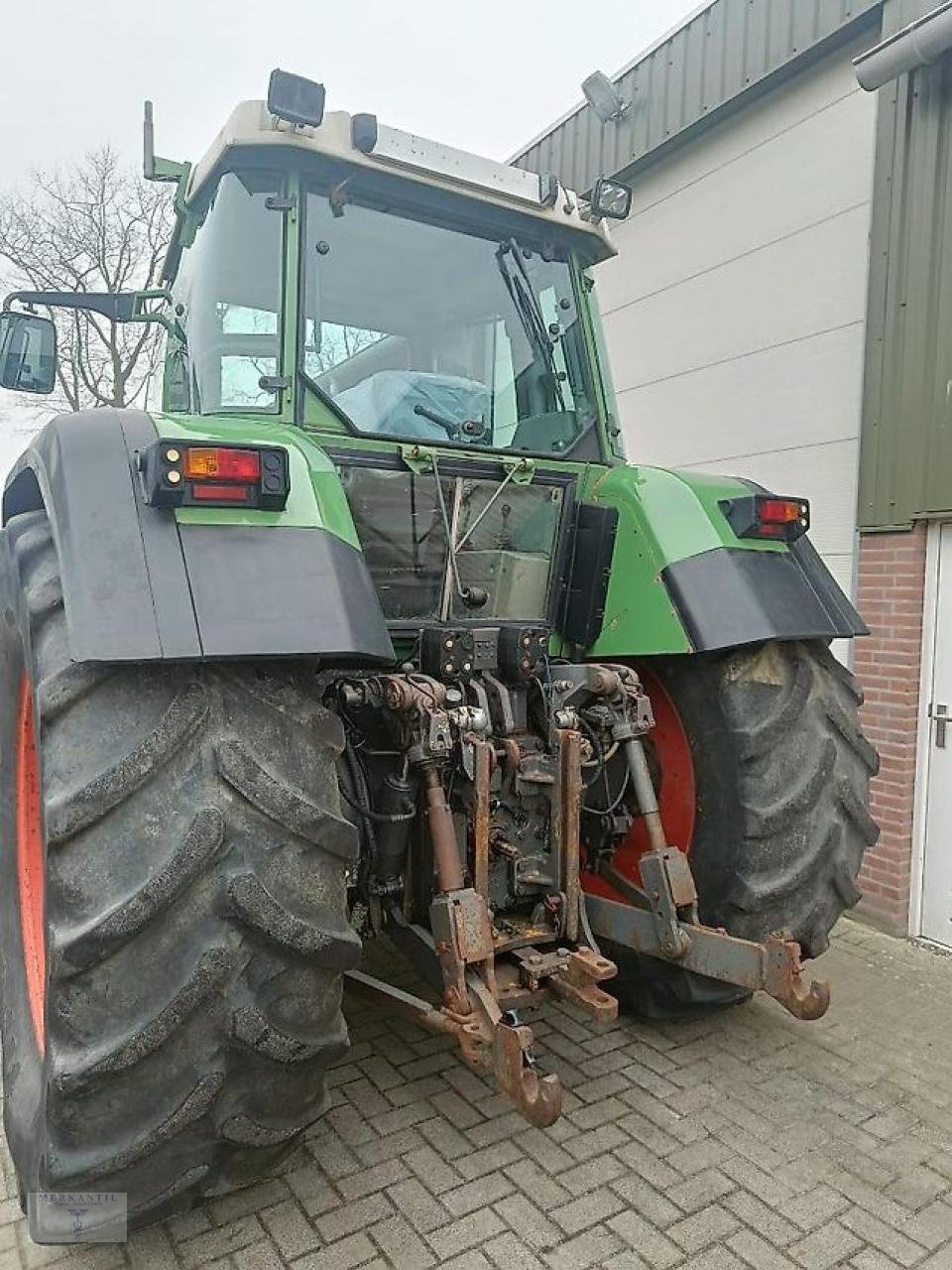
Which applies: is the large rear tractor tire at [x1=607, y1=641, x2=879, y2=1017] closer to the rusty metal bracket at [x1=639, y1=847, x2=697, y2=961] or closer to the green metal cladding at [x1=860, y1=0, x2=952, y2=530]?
the rusty metal bracket at [x1=639, y1=847, x2=697, y2=961]

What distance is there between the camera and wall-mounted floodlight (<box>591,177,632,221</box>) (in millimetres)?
3285

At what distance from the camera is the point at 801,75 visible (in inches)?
193

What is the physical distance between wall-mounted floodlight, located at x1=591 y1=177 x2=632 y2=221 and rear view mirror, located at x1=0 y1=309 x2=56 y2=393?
2018 millimetres

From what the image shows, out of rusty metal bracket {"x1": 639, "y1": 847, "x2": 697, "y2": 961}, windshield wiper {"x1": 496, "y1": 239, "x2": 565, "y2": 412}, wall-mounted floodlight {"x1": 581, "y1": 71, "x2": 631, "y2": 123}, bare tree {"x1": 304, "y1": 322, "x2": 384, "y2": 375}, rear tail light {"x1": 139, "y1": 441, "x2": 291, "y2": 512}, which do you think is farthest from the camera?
wall-mounted floodlight {"x1": 581, "y1": 71, "x2": 631, "y2": 123}

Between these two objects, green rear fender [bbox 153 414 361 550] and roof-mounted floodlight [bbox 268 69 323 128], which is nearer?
green rear fender [bbox 153 414 361 550]

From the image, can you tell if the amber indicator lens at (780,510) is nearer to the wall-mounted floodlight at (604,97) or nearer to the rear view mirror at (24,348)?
the rear view mirror at (24,348)

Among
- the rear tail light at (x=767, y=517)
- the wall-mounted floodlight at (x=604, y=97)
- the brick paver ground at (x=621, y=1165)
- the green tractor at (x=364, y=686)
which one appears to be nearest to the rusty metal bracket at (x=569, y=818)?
the green tractor at (x=364, y=686)

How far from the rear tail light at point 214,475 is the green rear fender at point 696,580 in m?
1.24

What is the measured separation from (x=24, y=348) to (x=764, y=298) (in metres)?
3.69

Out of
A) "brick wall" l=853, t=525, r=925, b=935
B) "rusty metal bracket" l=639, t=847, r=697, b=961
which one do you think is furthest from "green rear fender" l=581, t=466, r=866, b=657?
"brick wall" l=853, t=525, r=925, b=935

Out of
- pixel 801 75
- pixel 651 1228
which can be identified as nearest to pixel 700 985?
pixel 651 1228

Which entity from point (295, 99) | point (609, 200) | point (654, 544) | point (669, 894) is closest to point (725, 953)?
point (669, 894)

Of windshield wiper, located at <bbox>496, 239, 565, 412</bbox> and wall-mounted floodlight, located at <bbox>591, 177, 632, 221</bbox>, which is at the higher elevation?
wall-mounted floodlight, located at <bbox>591, 177, 632, 221</bbox>

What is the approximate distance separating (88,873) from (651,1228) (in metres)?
1.56
